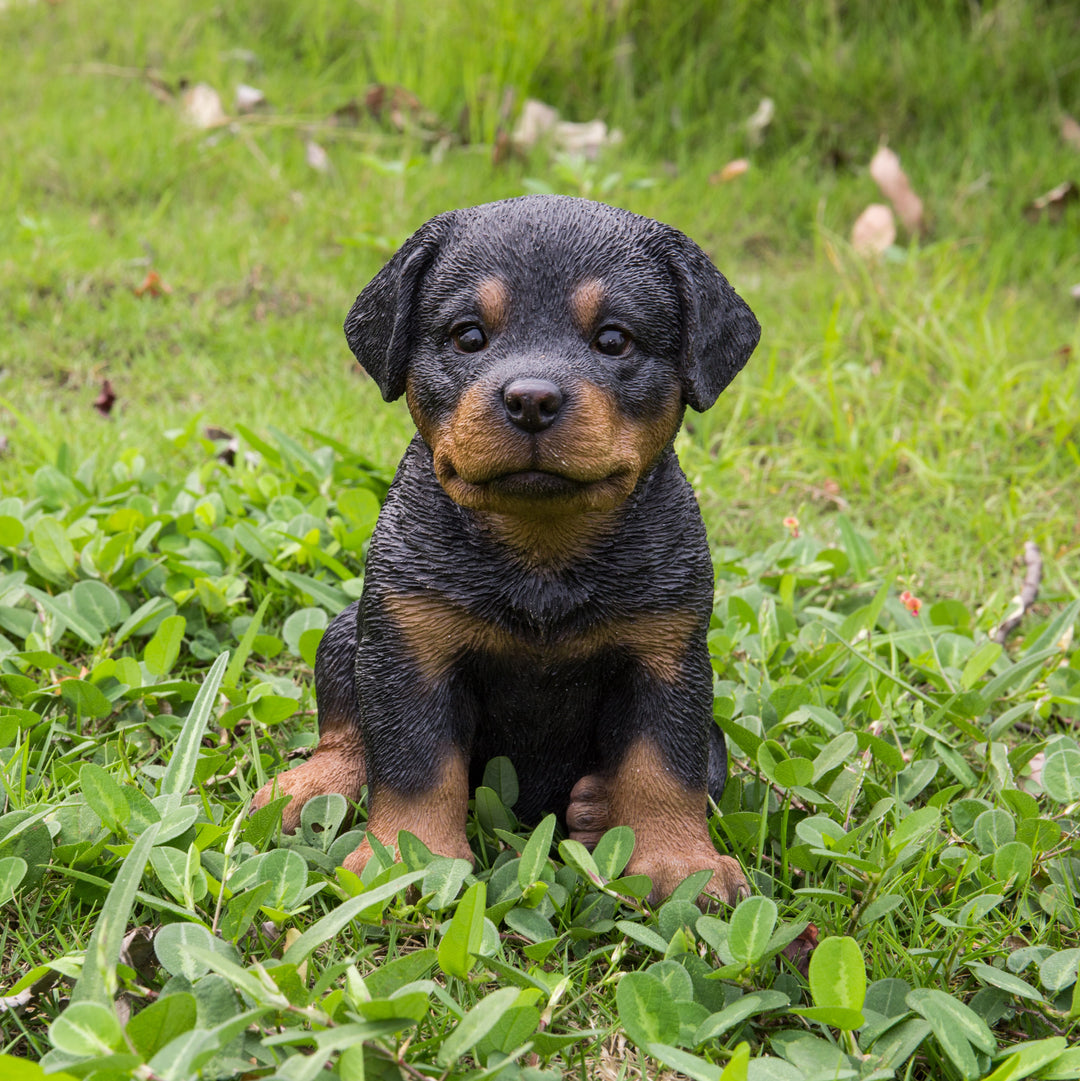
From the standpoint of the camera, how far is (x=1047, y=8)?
6750 millimetres

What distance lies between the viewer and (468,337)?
2338 millimetres

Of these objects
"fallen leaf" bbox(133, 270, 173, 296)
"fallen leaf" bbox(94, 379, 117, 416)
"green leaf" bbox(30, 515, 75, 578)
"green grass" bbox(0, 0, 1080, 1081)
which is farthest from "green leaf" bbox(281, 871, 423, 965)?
"fallen leaf" bbox(133, 270, 173, 296)

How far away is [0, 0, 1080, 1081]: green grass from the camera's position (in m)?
2.23

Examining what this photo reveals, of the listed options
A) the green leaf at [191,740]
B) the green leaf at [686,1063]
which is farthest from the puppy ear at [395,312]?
the green leaf at [686,1063]

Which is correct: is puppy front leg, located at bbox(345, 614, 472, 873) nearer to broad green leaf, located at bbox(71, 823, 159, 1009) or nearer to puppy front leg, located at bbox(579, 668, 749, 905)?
puppy front leg, located at bbox(579, 668, 749, 905)

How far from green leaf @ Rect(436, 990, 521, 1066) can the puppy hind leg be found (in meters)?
0.85

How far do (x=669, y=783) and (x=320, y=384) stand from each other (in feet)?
10.1

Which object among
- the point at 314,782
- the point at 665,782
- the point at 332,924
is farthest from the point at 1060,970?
the point at 314,782

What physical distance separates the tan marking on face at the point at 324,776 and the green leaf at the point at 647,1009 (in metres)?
0.87

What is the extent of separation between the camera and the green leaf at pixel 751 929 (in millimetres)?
2260

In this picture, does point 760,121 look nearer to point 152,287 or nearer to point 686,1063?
point 152,287

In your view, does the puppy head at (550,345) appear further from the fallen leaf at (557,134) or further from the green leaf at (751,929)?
the fallen leaf at (557,134)

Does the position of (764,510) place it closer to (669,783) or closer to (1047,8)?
(669,783)

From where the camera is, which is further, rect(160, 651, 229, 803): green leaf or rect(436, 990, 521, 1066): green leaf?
rect(160, 651, 229, 803): green leaf
